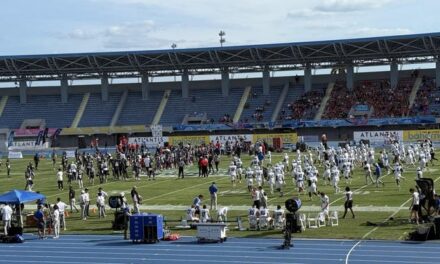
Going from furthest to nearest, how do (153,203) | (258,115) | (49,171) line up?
(258,115), (49,171), (153,203)

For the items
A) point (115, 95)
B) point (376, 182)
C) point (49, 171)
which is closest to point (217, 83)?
point (115, 95)

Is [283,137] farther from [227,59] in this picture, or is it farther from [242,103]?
[227,59]

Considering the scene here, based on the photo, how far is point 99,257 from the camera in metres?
21.5

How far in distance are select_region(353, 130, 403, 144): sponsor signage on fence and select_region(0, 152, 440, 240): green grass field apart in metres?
14.8

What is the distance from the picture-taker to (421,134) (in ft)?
188

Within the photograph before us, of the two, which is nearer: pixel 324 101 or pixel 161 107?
pixel 324 101

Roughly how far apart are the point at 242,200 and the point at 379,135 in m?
28.1

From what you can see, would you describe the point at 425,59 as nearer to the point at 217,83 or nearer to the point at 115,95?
the point at 217,83

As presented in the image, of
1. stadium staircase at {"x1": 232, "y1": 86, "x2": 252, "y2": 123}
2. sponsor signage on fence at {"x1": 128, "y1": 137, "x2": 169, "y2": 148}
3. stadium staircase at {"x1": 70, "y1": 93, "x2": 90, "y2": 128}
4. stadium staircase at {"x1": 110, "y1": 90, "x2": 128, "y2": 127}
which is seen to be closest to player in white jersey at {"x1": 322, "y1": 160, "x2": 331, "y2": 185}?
sponsor signage on fence at {"x1": 128, "y1": 137, "x2": 169, "y2": 148}

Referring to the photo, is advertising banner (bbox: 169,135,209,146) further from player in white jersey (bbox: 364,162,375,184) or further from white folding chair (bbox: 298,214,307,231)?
white folding chair (bbox: 298,214,307,231)

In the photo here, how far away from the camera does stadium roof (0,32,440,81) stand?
2522 inches

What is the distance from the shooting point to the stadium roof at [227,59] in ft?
210

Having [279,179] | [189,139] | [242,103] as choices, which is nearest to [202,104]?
[242,103]

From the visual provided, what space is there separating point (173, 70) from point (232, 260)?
53987mm
